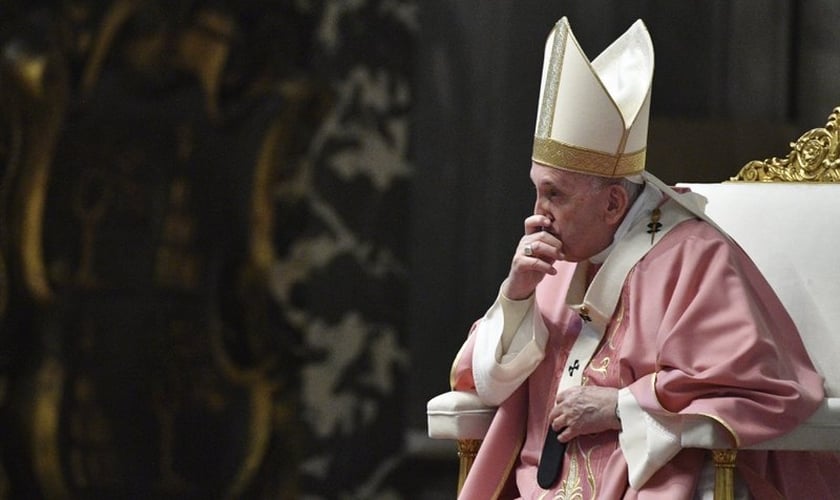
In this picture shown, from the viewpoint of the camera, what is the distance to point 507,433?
351 cm

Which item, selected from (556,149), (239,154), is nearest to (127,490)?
(239,154)

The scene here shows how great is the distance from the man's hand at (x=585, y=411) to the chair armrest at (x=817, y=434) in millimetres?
315

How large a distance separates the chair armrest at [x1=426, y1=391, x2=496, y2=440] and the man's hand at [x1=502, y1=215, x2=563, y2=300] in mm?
306

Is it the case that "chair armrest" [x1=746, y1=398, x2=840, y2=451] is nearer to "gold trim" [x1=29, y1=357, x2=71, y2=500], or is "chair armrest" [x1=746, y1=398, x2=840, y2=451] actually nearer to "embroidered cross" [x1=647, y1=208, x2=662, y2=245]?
"embroidered cross" [x1=647, y1=208, x2=662, y2=245]

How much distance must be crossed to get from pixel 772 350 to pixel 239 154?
243 cm

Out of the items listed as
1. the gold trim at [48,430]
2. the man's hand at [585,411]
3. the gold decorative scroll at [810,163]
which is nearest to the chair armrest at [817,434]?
the man's hand at [585,411]

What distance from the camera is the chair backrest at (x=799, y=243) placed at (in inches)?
141

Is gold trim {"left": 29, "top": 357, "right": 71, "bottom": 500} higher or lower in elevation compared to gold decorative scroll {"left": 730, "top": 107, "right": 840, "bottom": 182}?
lower

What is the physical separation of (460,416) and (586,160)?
25.5 inches

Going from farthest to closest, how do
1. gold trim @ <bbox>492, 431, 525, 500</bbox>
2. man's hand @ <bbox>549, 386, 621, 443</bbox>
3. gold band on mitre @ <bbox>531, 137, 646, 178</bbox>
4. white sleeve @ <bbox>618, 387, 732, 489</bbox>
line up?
gold trim @ <bbox>492, 431, 525, 500</bbox> → gold band on mitre @ <bbox>531, 137, 646, 178</bbox> → man's hand @ <bbox>549, 386, 621, 443</bbox> → white sleeve @ <bbox>618, 387, 732, 489</bbox>

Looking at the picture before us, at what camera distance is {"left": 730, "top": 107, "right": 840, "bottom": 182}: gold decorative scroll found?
389 centimetres

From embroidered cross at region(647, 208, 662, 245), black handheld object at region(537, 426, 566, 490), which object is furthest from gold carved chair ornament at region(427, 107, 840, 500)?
embroidered cross at region(647, 208, 662, 245)

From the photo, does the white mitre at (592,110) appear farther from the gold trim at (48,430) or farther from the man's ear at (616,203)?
the gold trim at (48,430)

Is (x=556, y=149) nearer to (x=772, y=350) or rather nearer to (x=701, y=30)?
(x=772, y=350)
